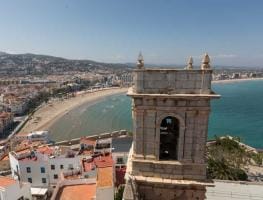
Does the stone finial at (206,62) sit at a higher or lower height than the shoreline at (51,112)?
higher

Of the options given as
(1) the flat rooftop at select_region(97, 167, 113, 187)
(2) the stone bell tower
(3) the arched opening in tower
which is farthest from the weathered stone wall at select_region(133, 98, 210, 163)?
(1) the flat rooftop at select_region(97, 167, 113, 187)

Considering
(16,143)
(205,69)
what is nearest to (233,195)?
Answer: (205,69)

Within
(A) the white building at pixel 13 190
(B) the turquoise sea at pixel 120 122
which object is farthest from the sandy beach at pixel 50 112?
A: (A) the white building at pixel 13 190

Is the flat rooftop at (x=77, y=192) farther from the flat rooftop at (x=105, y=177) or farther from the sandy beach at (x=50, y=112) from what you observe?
the sandy beach at (x=50, y=112)

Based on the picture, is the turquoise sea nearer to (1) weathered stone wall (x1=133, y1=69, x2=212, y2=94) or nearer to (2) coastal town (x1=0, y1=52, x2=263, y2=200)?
(2) coastal town (x1=0, y1=52, x2=263, y2=200)

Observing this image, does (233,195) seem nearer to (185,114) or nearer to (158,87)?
(185,114)
